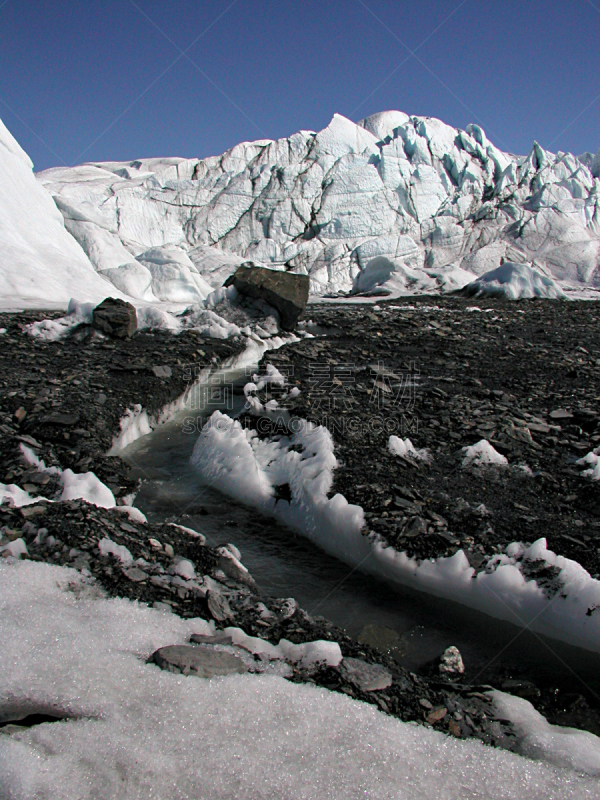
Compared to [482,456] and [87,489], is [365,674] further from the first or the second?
[482,456]

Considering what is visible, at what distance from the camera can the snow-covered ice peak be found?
119 feet

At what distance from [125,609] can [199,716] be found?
710 mm

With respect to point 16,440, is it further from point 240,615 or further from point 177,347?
point 177,347

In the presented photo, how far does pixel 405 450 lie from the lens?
4777mm

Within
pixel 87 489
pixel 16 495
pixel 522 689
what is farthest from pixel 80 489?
pixel 522 689

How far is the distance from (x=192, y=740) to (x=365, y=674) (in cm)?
86

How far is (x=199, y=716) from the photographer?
1.93m

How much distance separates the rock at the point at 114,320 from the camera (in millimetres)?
8430

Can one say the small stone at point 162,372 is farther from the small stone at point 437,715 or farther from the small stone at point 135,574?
the small stone at point 437,715

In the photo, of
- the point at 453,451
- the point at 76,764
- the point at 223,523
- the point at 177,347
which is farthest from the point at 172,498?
the point at 177,347

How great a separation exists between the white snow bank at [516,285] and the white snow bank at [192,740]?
18.2 meters

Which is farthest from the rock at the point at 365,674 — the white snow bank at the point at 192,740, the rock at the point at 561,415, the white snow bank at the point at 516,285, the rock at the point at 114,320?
the white snow bank at the point at 516,285

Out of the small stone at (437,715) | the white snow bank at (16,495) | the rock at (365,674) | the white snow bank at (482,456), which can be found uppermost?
the white snow bank at (482,456)

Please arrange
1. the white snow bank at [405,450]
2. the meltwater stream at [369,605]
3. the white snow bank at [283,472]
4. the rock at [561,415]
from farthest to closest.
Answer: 1. the rock at [561,415]
2. the white snow bank at [405,450]
3. the white snow bank at [283,472]
4. the meltwater stream at [369,605]
